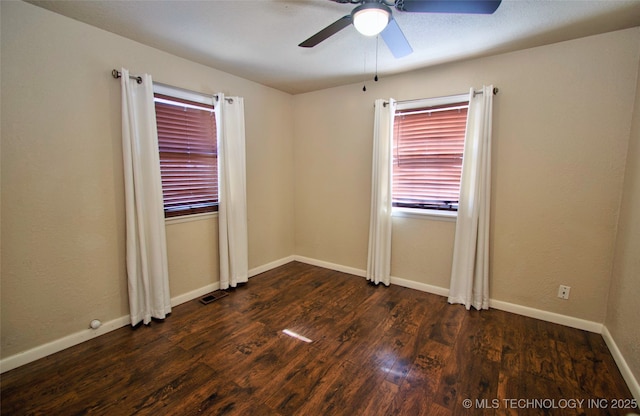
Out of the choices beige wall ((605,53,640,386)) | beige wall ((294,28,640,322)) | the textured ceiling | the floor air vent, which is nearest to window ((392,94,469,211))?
beige wall ((294,28,640,322))

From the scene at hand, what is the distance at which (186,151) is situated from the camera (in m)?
2.88

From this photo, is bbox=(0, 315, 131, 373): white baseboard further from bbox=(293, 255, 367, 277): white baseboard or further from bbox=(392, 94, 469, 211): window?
bbox=(392, 94, 469, 211): window

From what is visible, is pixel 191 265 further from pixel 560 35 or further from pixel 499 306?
pixel 560 35

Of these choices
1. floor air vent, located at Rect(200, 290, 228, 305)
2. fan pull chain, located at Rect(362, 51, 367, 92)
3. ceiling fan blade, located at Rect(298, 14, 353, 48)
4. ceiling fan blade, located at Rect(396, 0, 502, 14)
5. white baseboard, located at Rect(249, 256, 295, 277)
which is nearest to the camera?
ceiling fan blade, located at Rect(396, 0, 502, 14)

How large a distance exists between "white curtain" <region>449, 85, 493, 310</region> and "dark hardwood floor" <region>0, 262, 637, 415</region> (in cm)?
26

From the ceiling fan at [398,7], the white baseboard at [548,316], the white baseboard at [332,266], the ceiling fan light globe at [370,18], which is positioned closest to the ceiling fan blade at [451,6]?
the ceiling fan at [398,7]

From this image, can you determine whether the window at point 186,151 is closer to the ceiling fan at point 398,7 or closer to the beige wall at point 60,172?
the beige wall at point 60,172

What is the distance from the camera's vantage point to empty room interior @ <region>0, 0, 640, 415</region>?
1803mm

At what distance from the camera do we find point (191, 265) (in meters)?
2.98

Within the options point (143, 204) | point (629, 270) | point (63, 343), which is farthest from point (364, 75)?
point (63, 343)

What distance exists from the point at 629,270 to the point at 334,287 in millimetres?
2481

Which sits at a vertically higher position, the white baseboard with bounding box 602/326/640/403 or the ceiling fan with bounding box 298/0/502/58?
the ceiling fan with bounding box 298/0/502/58

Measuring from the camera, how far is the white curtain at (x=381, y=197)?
125 inches

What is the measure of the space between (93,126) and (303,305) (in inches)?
94.4
